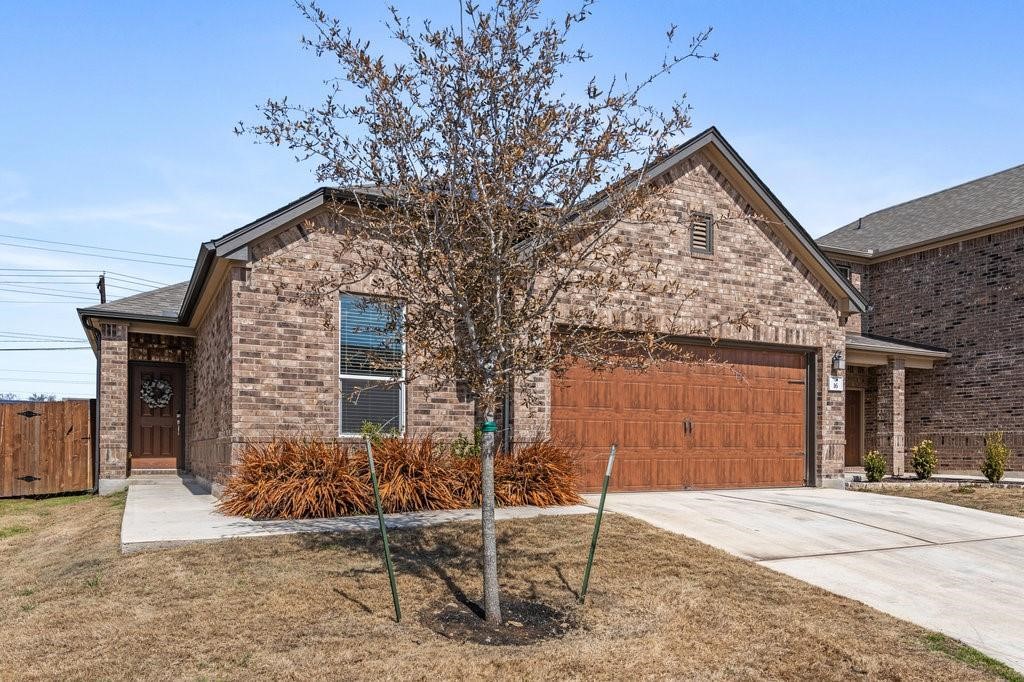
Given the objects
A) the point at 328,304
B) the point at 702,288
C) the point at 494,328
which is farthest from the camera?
the point at 702,288

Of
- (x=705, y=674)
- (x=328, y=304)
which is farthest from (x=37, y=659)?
(x=328, y=304)

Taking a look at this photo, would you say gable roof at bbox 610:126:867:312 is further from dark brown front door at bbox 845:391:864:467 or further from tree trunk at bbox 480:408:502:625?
tree trunk at bbox 480:408:502:625

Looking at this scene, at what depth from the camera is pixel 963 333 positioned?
21922mm

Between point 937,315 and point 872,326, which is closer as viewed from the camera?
point 937,315

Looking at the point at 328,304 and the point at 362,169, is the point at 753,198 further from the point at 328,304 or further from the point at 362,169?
the point at 362,169

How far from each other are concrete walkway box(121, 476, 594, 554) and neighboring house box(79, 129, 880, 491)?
43.9 inches

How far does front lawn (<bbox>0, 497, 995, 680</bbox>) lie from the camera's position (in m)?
5.66

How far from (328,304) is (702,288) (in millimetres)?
6316

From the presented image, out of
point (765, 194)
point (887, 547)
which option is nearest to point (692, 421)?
point (765, 194)

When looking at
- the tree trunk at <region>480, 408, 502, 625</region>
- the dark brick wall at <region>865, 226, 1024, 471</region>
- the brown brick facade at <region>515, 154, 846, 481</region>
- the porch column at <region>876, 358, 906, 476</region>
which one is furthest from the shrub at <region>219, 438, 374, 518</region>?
A: the dark brick wall at <region>865, 226, 1024, 471</region>

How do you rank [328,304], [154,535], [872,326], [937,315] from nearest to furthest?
[154,535], [328,304], [937,315], [872,326]

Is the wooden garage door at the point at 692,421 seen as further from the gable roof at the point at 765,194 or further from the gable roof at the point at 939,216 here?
the gable roof at the point at 939,216

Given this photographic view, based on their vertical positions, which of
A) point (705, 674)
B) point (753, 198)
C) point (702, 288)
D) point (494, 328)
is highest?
point (753, 198)

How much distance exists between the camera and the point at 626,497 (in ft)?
40.5
